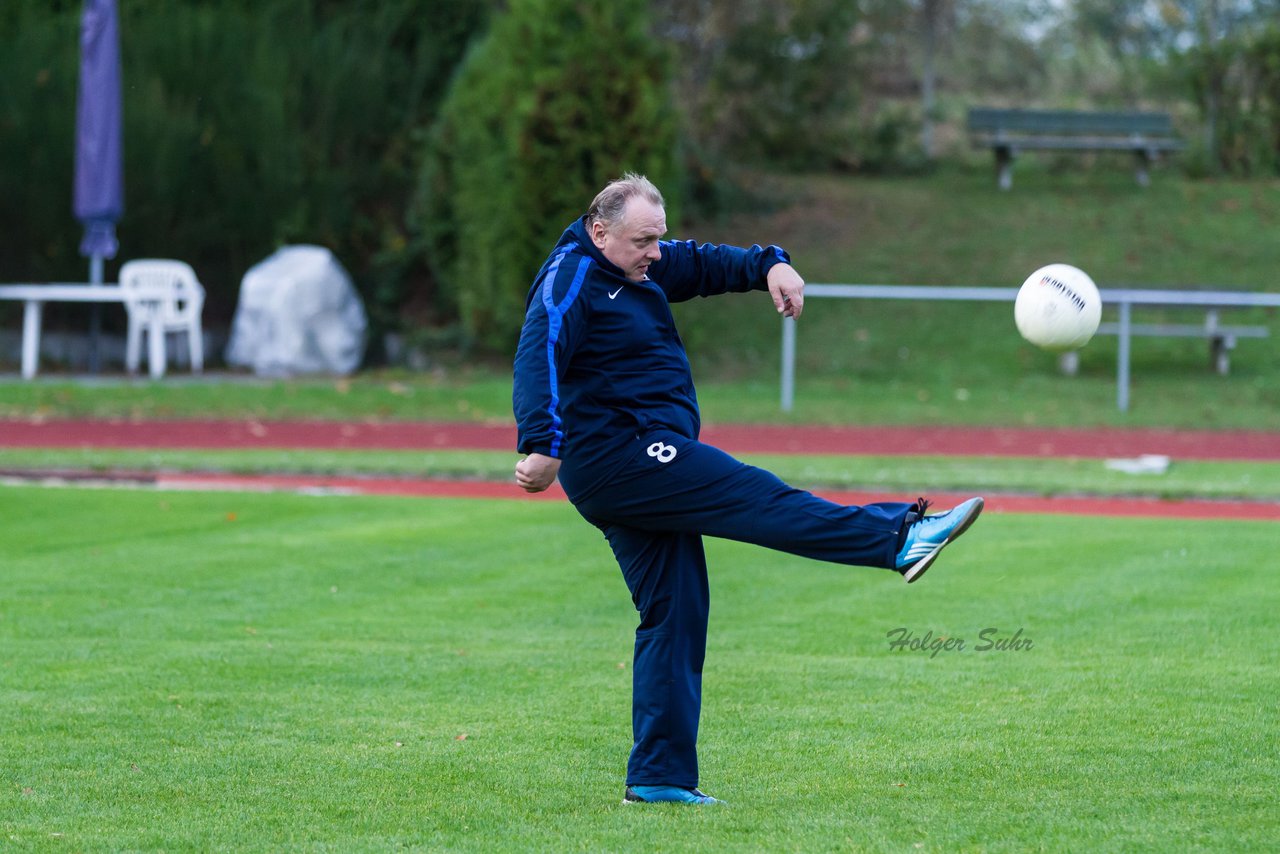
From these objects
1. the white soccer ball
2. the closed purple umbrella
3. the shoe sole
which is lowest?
the shoe sole

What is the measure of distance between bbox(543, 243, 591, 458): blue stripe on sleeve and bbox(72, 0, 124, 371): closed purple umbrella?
1607 cm

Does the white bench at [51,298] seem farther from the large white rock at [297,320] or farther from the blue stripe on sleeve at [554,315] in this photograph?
the blue stripe on sleeve at [554,315]

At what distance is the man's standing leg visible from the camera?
461 cm

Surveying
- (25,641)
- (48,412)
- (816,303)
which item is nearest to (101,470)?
(48,412)

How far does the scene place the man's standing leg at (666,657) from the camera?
4.61 m

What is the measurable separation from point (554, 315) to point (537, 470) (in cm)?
45

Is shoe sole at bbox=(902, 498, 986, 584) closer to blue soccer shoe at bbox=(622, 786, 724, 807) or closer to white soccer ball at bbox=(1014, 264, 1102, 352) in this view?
blue soccer shoe at bbox=(622, 786, 724, 807)

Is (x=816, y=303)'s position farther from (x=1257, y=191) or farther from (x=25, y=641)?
(x=25, y=641)

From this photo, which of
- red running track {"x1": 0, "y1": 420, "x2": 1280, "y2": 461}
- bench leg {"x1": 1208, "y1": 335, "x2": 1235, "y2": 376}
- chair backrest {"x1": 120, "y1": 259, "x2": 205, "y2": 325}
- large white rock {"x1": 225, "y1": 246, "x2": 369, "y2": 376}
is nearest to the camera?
red running track {"x1": 0, "y1": 420, "x2": 1280, "y2": 461}

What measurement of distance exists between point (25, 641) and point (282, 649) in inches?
43.5

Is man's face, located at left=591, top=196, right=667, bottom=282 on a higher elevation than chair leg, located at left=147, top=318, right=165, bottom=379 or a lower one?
higher

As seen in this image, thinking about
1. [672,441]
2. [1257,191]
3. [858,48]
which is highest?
[858,48]

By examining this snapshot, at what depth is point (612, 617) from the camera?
25.3 feet
